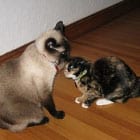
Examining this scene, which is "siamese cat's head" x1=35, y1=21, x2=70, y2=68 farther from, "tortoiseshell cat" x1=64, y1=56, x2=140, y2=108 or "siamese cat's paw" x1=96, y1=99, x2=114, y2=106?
A: "siamese cat's paw" x1=96, y1=99, x2=114, y2=106

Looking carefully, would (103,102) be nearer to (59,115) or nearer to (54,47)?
(59,115)

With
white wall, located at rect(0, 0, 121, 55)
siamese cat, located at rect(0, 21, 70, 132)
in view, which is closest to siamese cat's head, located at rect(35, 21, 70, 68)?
siamese cat, located at rect(0, 21, 70, 132)

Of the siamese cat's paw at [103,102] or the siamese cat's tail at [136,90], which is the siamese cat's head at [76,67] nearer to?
the siamese cat's paw at [103,102]

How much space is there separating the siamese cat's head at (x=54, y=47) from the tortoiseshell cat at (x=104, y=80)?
159 millimetres

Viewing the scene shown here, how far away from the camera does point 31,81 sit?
5.28 ft

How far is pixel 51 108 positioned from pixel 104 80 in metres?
0.37

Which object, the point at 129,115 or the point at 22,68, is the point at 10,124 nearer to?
the point at 22,68

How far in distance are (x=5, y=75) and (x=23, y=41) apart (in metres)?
0.85

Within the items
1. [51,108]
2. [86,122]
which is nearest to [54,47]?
[51,108]

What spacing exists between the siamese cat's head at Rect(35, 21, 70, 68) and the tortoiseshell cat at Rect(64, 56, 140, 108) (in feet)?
0.52

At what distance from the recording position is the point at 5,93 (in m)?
1.54

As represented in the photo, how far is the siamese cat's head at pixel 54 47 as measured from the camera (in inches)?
60.2

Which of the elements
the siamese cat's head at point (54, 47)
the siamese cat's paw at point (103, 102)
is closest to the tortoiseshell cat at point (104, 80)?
the siamese cat's paw at point (103, 102)

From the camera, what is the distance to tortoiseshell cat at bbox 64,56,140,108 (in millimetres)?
1708
